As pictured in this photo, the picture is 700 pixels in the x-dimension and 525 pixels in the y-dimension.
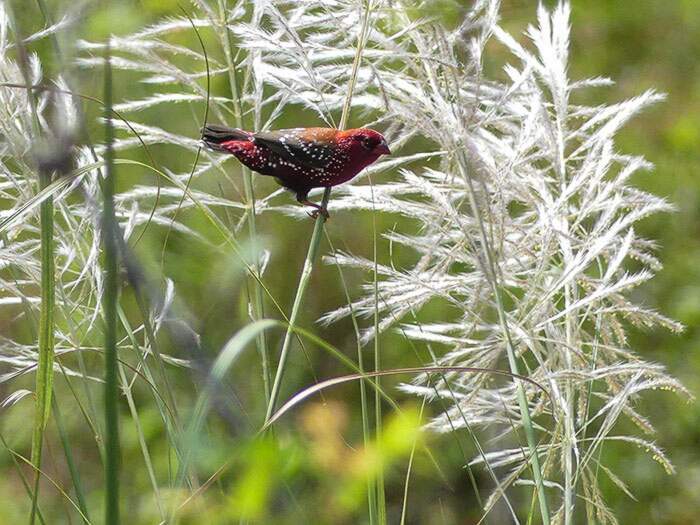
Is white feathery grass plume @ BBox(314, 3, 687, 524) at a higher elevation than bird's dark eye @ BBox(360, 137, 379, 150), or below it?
below

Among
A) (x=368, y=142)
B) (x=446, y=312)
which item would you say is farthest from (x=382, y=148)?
(x=446, y=312)

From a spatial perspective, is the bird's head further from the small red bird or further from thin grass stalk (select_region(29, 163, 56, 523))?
thin grass stalk (select_region(29, 163, 56, 523))

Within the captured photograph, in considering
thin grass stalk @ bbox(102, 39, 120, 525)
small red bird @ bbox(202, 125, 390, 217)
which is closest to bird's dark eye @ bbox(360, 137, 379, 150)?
small red bird @ bbox(202, 125, 390, 217)

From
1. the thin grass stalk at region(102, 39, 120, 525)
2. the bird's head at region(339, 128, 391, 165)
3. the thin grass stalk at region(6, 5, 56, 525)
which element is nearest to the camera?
the thin grass stalk at region(102, 39, 120, 525)

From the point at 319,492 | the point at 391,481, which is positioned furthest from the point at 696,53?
the point at 319,492

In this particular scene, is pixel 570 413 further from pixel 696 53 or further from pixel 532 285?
pixel 696 53

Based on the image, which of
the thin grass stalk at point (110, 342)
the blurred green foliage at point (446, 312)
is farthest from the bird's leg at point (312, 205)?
the blurred green foliage at point (446, 312)
